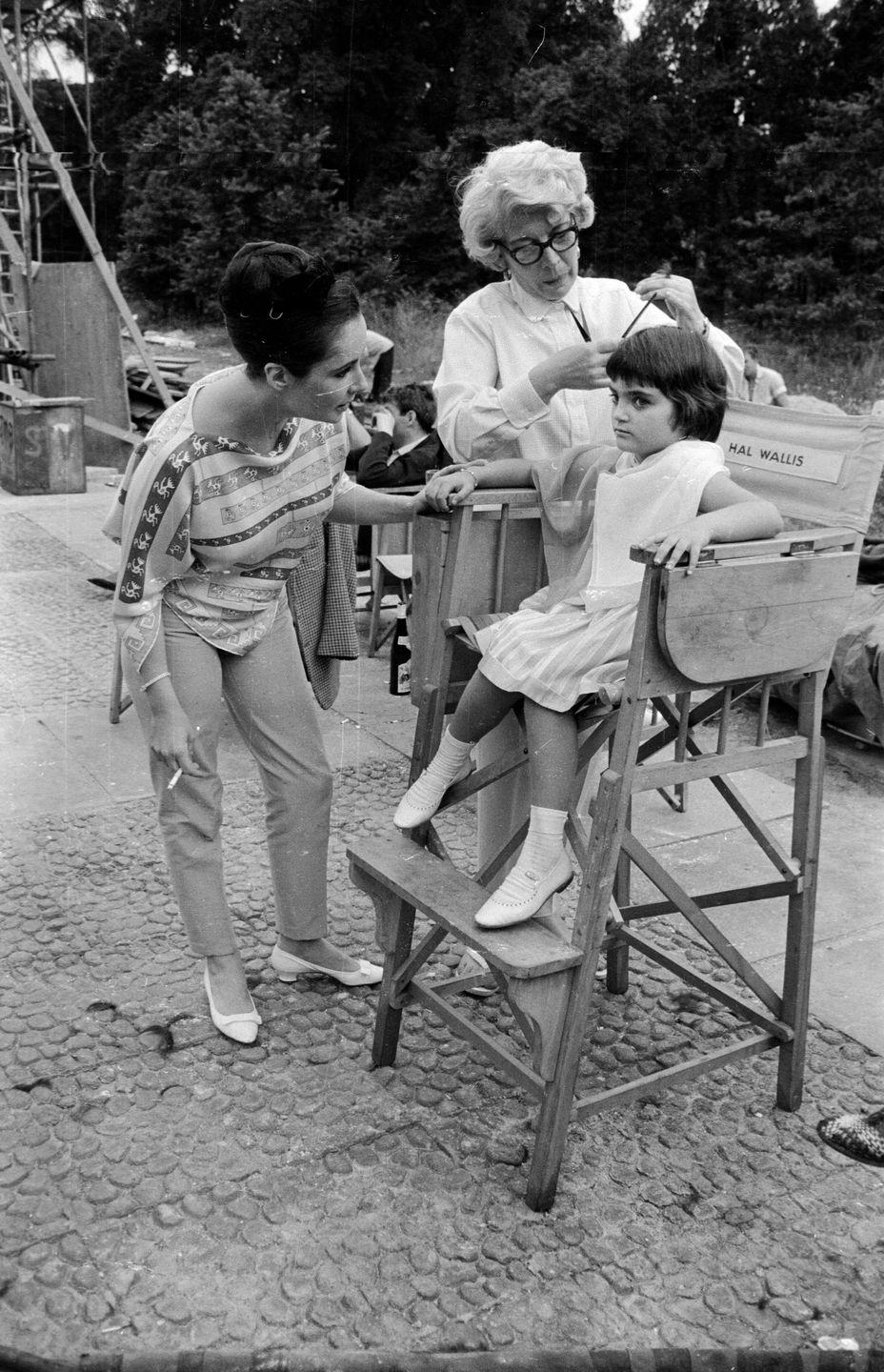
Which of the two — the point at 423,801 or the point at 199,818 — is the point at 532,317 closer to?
the point at 423,801

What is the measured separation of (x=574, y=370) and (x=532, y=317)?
352mm

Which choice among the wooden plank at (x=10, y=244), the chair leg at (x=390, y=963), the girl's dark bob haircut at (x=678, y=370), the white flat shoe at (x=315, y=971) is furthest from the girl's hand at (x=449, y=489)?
the wooden plank at (x=10, y=244)

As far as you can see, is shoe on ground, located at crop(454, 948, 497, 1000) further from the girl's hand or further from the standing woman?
the girl's hand

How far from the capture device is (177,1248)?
207 cm

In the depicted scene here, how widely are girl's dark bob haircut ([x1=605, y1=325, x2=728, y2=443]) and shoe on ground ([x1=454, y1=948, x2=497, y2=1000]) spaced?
131cm

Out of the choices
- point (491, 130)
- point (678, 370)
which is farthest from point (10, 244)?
point (678, 370)

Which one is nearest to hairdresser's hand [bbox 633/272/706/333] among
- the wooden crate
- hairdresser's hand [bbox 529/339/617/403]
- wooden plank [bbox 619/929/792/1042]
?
hairdresser's hand [bbox 529/339/617/403]

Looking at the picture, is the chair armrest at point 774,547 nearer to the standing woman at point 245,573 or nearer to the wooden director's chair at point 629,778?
the wooden director's chair at point 629,778

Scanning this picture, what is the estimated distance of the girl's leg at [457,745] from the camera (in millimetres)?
2373

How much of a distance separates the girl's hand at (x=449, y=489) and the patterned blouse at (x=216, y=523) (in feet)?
0.90

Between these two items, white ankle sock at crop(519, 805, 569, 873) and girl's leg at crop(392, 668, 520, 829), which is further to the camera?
girl's leg at crop(392, 668, 520, 829)

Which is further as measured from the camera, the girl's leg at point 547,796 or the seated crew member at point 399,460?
the seated crew member at point 399,460

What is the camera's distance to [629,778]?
204cm

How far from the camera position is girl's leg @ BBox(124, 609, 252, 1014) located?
2541 millimetres
